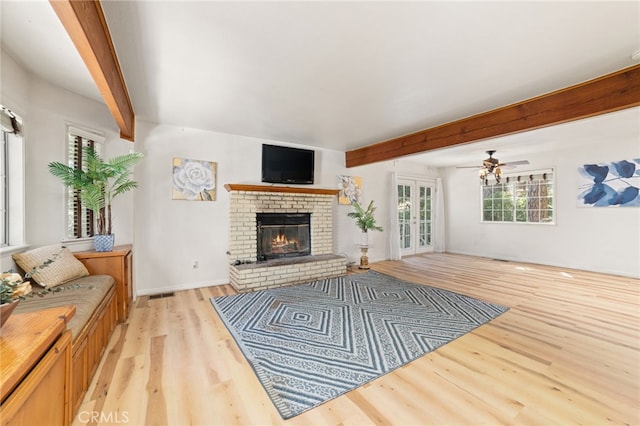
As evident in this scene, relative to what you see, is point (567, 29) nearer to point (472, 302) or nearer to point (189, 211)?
point (472, 302)

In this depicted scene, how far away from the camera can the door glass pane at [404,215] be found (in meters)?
6.56

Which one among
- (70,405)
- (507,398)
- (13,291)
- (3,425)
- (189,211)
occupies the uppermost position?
(189,211)

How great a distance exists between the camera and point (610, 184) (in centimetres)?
471

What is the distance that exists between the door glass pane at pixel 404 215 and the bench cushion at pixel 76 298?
5.80 metres

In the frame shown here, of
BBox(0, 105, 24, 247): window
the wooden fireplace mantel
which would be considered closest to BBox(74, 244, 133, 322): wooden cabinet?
BBox(0, 105, 24, 247): window

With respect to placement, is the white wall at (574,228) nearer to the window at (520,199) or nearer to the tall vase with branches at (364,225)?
the window at (520,199)

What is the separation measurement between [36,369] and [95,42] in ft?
5.69

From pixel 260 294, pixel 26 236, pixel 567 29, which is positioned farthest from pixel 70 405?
pixel 567 29

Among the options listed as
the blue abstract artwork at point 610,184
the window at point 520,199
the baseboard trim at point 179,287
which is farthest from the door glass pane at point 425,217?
the baseboard trim at point 179,287

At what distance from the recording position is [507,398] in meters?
1.64

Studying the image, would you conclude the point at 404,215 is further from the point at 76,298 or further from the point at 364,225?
the point at 76,298

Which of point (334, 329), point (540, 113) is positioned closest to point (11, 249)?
point (334, 329)

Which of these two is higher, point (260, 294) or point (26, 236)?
point (26, 236)

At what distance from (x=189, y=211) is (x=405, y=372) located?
3.49 meters
